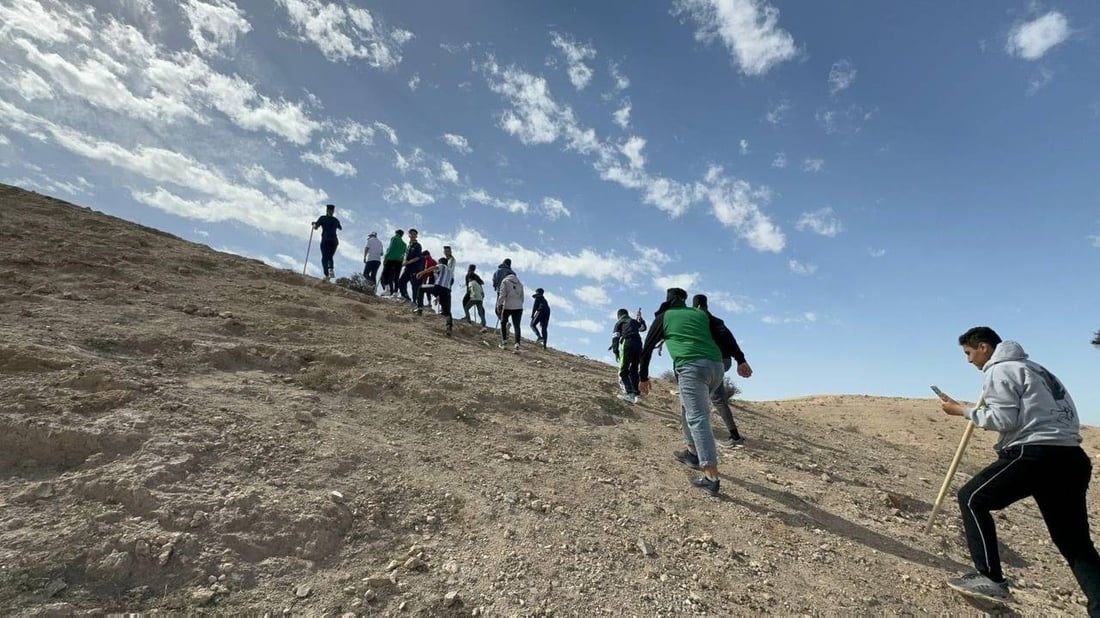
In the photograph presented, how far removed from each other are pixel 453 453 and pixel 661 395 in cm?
572

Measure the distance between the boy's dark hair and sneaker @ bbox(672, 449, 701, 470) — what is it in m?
2.77

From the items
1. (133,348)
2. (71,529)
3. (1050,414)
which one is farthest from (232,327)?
(1050,414)

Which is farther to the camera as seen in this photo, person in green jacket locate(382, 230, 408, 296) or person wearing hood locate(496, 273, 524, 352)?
person in green jacket locate(382, 230, 408, 296)

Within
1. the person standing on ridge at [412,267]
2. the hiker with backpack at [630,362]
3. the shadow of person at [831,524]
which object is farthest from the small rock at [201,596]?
the person standing on ridge at [412,267]

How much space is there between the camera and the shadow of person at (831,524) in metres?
4.36

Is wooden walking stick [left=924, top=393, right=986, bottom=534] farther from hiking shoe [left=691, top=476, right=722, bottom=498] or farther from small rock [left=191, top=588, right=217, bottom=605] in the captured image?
small rock [left=191, top=588, right=217, bottom=605]

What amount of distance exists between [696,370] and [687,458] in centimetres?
130

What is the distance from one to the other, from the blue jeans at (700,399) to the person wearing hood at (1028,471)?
6.27 feet

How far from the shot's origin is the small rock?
2.81 metres

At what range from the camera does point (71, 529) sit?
3.03m

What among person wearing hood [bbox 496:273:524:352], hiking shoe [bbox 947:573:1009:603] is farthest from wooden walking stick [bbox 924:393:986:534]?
person wearing hood [bbox 496:273:524:352]

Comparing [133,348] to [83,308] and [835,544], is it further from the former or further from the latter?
[835,544]

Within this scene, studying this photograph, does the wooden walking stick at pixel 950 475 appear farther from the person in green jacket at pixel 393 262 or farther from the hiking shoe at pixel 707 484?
the person in green jacket at pixel 393 262

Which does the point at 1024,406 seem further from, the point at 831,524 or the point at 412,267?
the point at 412,267
